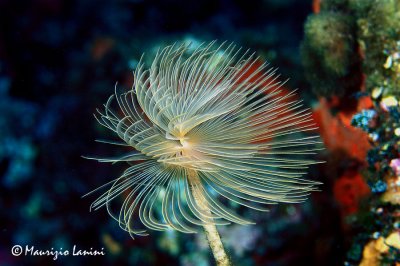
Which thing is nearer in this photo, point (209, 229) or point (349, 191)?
point (209, 229)

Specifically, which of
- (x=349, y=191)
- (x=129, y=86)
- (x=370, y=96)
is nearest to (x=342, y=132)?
(x=349, y=191)

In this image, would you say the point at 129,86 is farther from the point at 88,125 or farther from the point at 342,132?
the point at 342,132

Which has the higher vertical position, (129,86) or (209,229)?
(129,86)

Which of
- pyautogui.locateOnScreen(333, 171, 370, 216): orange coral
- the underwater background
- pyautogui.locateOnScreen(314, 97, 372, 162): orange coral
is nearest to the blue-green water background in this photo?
the underwater background

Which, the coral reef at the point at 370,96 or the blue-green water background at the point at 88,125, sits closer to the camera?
the coral reef at the point at 370,96

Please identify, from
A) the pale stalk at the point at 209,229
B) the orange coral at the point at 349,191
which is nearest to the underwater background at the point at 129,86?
the orange coral at the point at 349,191

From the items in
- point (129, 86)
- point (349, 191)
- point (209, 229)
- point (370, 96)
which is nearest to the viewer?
point (209, 229)

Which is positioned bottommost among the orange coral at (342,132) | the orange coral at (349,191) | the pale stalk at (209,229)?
the pale stalk at (209,229)

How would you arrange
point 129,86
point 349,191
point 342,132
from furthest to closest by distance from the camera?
1. point 129,86
2. point 342,132
3. point 349,191

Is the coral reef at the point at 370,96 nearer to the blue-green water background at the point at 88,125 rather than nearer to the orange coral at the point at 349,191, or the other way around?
the orange coral at the point at 349,191

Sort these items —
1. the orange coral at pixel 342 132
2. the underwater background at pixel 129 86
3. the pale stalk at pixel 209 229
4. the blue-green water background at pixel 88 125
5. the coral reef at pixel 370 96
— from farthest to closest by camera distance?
1. the blue-green water background at pixel 88 125
2. the orange coral at pixel 342 132
3. the underwater background at pixel 129 86
4. the coral reef at pixel 370 96
5. the pale stalk at pixel 209 229

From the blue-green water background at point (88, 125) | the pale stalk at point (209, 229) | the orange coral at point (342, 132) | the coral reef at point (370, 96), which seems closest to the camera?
the pale stalk at point (209, 229)
